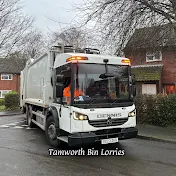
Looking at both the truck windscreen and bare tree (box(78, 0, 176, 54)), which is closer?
the truck windscreen

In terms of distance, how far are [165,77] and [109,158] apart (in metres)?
14.5

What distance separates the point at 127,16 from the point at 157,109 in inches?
176

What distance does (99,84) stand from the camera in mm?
6605

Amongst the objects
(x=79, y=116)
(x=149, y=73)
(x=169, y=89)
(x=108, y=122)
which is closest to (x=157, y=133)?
(x=108, y=122)

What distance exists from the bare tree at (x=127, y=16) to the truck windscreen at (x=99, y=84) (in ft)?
15.6

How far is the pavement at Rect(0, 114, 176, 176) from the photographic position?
5.18 meters

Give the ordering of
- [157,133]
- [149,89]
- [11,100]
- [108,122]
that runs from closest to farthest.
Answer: [108,122], [157,133], [149,89], [11,100]

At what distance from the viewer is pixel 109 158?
629cm

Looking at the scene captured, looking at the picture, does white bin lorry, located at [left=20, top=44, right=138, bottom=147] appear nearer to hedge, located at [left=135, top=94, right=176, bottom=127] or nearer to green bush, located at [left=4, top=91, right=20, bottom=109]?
hedge, located at [left=135, top=94, right=176, bottom=127]

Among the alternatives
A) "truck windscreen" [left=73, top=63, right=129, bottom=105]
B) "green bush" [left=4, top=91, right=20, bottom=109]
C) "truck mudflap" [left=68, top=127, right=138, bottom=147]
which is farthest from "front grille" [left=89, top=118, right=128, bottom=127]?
"green bush" [left=4, top=91, right=20, bottom=109]

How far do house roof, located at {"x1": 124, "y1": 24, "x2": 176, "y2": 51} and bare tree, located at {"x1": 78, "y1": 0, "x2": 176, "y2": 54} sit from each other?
229 mm

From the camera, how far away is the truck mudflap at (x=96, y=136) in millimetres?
6027

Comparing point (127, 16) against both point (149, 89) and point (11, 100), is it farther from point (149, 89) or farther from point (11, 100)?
point (11, 100)

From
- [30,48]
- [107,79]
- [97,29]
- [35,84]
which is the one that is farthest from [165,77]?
Answer: [30,48]
